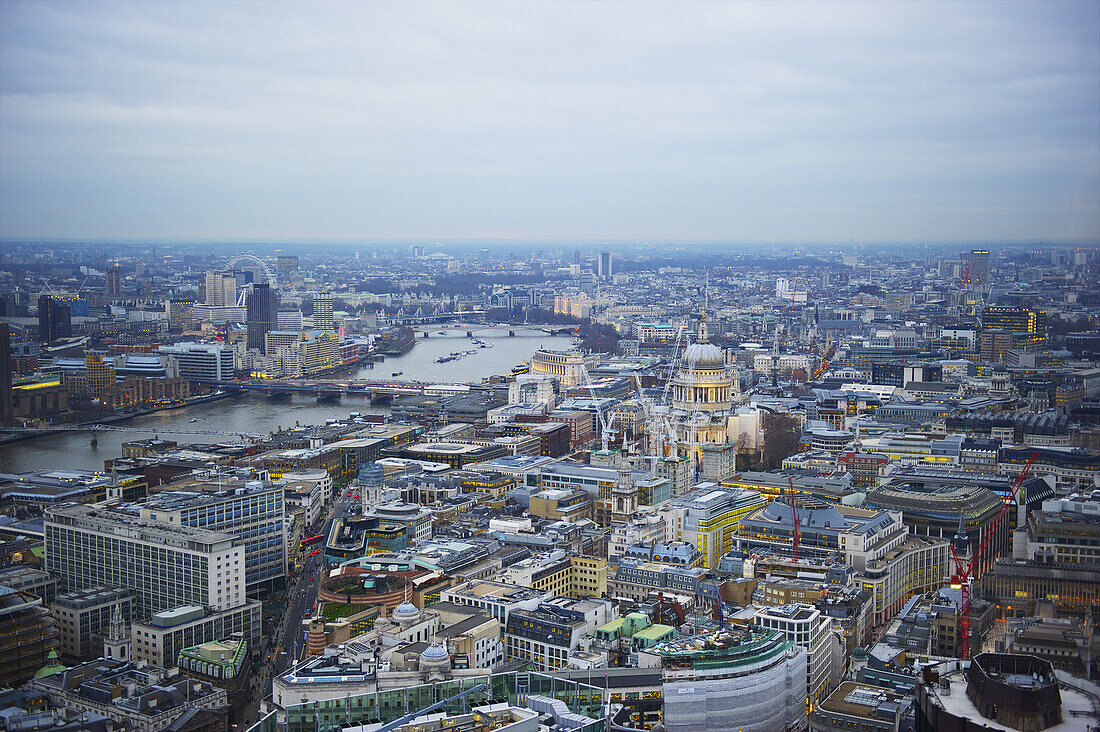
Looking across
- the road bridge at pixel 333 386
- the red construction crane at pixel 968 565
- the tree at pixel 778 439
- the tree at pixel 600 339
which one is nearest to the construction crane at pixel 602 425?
the tree at pixel 778 439

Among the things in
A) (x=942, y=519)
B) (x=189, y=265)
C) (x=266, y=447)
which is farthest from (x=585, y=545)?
(x=189, y=265)

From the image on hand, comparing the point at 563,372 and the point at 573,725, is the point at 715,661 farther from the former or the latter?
the point at 563,372

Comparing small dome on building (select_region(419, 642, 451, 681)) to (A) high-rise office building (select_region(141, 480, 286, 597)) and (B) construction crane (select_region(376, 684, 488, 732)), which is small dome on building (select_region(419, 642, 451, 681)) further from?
(A) high-rise office building (select_region(141, 480, 286, 597))

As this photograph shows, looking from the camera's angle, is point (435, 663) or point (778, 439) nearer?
point (435, 663)

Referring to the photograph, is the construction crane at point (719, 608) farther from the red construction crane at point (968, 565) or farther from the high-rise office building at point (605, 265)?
the high-rise office building at point (605, 265)

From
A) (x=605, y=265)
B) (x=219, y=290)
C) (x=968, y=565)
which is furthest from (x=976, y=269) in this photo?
(x=605, y=265)

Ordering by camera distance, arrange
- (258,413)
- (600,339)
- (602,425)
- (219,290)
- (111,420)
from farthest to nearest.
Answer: (219,290) < (600,339) < (258,413) < (111,420) < (602,425)

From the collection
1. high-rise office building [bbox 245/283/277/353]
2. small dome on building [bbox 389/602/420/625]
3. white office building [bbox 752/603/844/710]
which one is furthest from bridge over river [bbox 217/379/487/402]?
white office building [bbox 752/603/844/710]

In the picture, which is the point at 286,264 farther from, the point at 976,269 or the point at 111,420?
the point at 976,269
